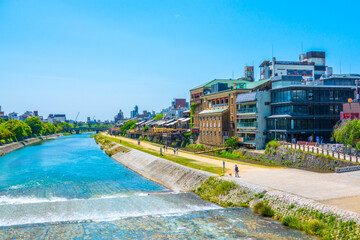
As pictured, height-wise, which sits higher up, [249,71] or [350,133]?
[249,71]

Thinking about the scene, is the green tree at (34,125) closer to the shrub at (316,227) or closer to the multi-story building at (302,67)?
the multi-story building at (302,67)

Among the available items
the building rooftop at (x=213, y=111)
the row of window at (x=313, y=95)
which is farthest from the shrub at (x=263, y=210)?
the building rooftop at (x=213, y=111)

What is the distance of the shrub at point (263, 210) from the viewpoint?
28.8m

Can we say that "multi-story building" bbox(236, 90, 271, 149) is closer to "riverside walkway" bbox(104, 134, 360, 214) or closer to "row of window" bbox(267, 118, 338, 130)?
"row of window" bbox(267, 118, 338, 130)

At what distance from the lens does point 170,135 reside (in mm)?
103750

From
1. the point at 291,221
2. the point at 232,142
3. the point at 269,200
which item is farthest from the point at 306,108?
the point at 291,221

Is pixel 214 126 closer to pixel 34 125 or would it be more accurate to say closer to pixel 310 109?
pixel 310 109

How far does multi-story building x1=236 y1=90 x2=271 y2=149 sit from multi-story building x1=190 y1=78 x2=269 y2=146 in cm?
535

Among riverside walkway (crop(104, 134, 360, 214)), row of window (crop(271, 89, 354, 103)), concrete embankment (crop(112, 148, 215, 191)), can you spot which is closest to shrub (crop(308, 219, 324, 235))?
riverside walkway (crop(104, 134, 360, 214))

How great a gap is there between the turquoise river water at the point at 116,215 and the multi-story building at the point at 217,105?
111 ft

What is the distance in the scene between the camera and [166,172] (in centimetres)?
5316

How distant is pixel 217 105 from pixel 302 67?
4750 cm

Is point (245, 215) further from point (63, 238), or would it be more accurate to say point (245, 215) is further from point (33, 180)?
point (33, 180)

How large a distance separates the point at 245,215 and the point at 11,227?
21.4m
